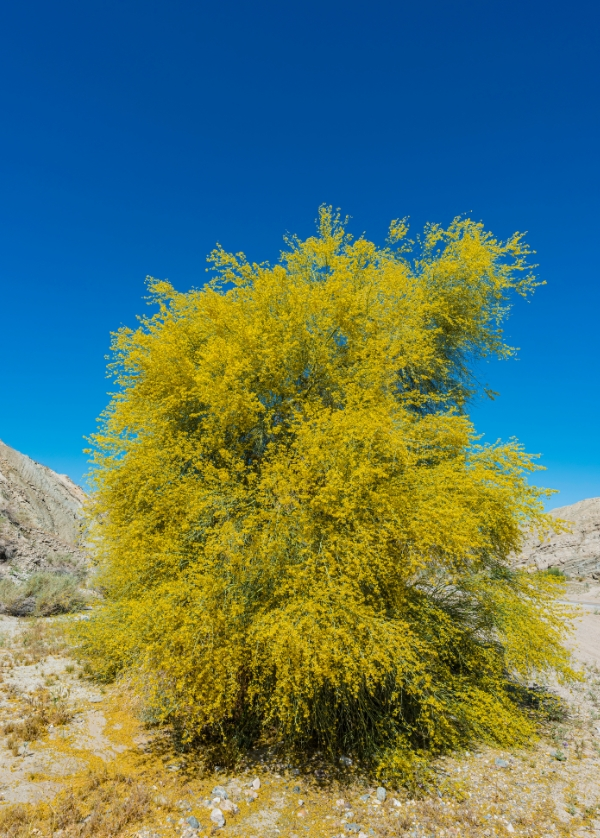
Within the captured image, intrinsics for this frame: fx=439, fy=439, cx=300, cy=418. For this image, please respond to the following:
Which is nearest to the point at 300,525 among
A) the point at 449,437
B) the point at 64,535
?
the point at 449,437

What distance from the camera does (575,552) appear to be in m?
36.7

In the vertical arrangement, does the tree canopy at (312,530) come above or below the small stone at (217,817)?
above

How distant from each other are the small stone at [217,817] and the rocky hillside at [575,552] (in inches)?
1298

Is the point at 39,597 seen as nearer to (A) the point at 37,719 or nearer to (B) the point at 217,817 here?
(A) the point at 37,719

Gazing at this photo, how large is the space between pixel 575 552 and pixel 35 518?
40.8 m

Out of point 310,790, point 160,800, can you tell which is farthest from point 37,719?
point 310,790

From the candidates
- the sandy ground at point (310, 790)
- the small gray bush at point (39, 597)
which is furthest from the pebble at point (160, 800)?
the small gray bush at point (39, 597)

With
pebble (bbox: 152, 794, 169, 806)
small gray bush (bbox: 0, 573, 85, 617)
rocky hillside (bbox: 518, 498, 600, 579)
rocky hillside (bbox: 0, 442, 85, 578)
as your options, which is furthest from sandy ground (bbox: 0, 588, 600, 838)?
rocky hillside (bbox: 518, 498, 600, 579)

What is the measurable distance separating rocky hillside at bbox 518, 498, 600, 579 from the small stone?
32978 mm

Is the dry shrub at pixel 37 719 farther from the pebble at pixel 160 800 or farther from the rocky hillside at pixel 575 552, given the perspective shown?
the rocky hillside at pixel 575 552

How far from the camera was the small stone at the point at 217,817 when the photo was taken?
5.06 m

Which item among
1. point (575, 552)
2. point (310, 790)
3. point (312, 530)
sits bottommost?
point (310, 790)

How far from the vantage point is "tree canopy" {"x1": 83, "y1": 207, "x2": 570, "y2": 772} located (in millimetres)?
5969

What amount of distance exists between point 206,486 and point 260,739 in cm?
430
